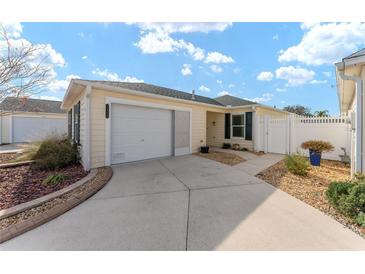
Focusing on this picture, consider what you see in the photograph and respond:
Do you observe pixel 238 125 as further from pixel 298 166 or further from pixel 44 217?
pixel 44 217

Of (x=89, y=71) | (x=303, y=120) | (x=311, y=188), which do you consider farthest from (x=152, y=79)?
(x=311, y=188)

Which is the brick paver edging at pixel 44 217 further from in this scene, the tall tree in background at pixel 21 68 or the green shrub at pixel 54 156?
the tall tree in background at pixel 21 68

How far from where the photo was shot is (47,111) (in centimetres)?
1759

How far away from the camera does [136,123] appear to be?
7.66 m

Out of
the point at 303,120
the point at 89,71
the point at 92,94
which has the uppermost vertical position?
the point at 89,71

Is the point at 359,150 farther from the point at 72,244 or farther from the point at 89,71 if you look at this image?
the point at 89,71

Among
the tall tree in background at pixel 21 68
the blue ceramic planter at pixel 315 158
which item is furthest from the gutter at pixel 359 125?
the tall tree in background at pixel 21 68

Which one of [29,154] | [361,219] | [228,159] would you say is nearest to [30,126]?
[29,154]

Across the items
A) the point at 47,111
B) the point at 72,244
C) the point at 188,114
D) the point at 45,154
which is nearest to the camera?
the point at 72,244

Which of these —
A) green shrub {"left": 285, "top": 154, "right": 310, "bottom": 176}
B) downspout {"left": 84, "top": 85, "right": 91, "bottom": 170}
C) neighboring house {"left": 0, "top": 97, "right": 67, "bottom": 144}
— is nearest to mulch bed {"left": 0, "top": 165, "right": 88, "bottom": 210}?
downspout {"left": 84, "top": 85, "right": 91, "bottom": 170}

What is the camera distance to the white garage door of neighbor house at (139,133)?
7.05 metres

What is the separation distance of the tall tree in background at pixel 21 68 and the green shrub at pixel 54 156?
2.19m
